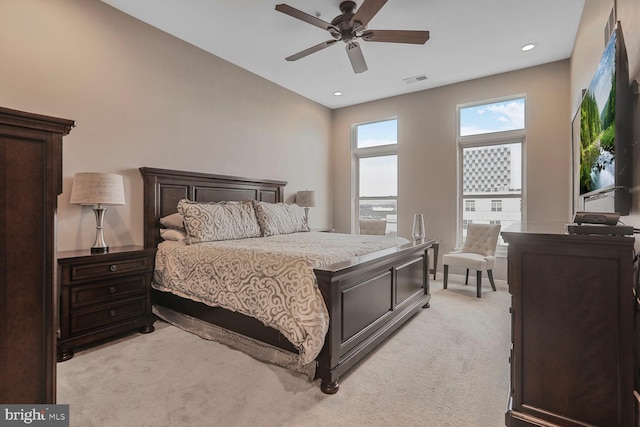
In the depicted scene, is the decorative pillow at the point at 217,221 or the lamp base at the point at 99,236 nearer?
the lamp base at the point at 99,236

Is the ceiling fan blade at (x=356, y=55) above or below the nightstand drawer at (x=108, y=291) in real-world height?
above

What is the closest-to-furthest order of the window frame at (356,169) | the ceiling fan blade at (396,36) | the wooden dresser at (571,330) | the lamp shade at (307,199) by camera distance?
the wooden dresser at (571,330), the ceiling fan blade at (396,36), the lamp shade at (307,199), the window frame at (356,169)

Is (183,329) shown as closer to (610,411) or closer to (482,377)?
(482,377)

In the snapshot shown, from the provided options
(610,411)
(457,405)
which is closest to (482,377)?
(457,405)

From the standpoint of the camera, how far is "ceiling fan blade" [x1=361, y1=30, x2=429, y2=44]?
278cm

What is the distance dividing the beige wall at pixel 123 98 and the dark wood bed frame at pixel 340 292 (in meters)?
0.17

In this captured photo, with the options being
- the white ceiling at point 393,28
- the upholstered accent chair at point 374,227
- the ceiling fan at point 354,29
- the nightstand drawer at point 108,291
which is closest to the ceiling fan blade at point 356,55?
the ceiling fan at point 354,29

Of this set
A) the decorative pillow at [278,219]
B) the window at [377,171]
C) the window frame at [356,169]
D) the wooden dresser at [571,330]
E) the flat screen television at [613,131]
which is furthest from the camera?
the window frame at [356,169]

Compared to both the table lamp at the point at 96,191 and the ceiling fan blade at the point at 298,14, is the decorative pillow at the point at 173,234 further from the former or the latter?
the ceiling fan blade at the point at 298,14

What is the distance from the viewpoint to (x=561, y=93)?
165 inches

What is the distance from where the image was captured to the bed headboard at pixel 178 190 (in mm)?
3344

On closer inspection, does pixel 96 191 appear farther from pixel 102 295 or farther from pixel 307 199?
pixel 307 199

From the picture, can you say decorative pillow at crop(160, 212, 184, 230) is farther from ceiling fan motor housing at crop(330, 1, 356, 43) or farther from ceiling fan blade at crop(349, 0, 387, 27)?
ceiling fan blade at crop(349, 0, 387, 27)

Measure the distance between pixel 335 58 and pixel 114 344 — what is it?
3980mm
